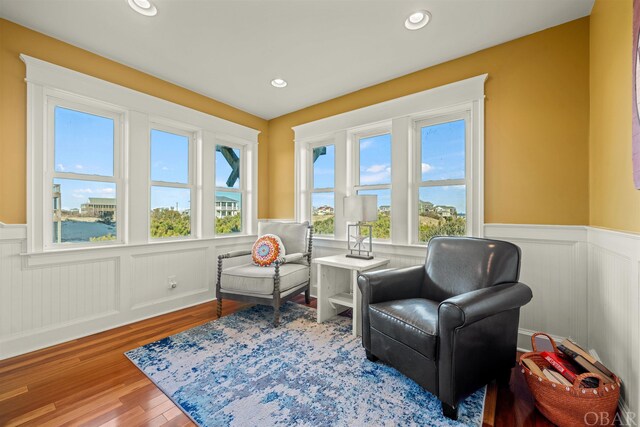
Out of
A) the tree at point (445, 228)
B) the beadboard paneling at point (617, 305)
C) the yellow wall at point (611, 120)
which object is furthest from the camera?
the tree at point (445, 228)

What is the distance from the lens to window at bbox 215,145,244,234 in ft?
12.2

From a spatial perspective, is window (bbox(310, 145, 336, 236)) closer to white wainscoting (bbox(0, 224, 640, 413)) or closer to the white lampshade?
the white lampshade

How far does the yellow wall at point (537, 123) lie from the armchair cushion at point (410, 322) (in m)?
1.18

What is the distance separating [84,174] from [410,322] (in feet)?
9.94

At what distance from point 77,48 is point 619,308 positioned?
4296 mm

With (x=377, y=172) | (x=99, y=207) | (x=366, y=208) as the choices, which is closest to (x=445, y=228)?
(x=366, y=208)

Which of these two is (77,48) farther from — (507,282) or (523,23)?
(507,282)

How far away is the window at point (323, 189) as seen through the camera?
12.2 feet

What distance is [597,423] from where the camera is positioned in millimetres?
1360

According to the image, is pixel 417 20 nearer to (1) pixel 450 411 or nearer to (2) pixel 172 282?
(1) pixel 450 411

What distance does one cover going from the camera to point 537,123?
2.26 meters

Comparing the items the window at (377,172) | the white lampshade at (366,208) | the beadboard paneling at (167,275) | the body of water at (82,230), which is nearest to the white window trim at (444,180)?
the window at (377,172)

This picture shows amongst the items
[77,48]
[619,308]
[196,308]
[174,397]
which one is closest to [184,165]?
[77,48]

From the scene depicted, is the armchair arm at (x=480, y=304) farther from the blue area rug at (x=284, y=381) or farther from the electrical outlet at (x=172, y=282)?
the electrical outlet at (x=172, y=282)
